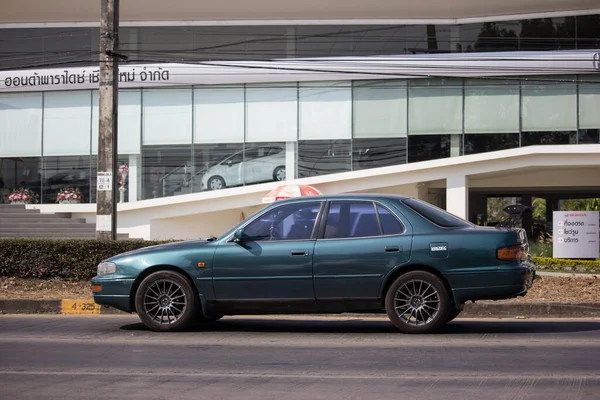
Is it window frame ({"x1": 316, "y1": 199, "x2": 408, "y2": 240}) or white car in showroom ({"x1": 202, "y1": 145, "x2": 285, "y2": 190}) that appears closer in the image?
window frame ({"x1": 316, "y1": 199, "x2": 408, "y2": 240})

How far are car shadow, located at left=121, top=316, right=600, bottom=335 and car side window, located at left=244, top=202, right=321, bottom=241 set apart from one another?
1295mm

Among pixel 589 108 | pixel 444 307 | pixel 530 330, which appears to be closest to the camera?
pixel 444 307

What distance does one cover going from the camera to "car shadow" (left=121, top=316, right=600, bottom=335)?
1062 centimetres

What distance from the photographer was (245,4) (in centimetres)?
3209

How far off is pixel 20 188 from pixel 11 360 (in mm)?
25507

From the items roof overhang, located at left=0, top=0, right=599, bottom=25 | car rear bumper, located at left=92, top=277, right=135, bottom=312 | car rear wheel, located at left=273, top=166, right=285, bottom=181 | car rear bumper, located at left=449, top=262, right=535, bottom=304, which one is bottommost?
car rear bumper, located at left=92, top=277, right=135, bottom=312

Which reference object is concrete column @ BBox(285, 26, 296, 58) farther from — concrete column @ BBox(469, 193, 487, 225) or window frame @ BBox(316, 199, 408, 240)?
window frame @ BBox(316, 199, 408, 240)

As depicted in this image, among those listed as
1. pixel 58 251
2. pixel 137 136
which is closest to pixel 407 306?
pixel 58 251

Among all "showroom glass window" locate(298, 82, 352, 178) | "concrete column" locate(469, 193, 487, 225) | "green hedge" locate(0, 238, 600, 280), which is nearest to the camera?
"green hedge" locate(0, 238, 600, 280)

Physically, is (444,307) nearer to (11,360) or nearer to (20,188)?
(11,360)

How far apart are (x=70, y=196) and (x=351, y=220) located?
2336cm

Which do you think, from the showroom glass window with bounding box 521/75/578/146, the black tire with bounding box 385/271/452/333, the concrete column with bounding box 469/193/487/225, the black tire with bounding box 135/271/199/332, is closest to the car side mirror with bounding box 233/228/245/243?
the black tire with bounding box 135/271/199/332

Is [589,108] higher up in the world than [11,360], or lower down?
higher up

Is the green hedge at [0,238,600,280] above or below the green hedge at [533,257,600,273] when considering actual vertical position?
above
